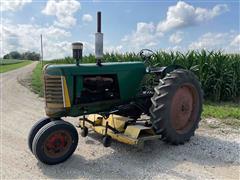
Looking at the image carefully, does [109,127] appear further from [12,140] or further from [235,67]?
[235,67]

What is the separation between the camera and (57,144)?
4.24m

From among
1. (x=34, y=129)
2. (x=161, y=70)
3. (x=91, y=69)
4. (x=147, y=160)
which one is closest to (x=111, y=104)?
(x=91, y=69)

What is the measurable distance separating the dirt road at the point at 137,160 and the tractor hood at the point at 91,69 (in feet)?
4.25

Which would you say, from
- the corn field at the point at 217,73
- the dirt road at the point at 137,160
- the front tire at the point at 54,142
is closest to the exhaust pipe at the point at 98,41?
the front tire at the point at 54,142

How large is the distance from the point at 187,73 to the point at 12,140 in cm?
346

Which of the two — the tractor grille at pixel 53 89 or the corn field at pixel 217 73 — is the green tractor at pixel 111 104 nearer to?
the tractor grille at pixel 53 89

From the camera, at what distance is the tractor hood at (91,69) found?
4.42m

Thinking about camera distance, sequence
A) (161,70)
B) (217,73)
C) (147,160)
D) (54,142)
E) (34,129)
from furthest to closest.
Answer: (217,73), (161,70), (34,129), (147,160), (54,142)

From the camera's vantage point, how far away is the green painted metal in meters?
4.47

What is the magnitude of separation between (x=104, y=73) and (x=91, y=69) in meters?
0.26

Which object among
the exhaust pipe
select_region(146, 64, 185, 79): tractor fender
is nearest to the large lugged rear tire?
select_region(146, 64, 185, 79): tractor fender

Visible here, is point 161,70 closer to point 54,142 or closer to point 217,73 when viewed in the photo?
point 54,142

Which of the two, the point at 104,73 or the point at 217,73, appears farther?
the point at 217,73

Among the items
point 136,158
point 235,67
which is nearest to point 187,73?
point 136,158
